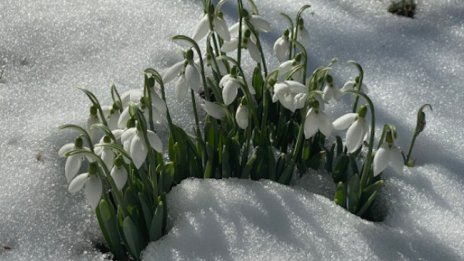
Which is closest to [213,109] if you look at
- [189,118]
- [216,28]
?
[216,28]

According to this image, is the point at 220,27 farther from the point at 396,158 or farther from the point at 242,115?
the point at 396,158

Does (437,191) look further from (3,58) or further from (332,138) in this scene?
(3,58)

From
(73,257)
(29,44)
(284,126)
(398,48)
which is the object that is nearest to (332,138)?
(284,126)

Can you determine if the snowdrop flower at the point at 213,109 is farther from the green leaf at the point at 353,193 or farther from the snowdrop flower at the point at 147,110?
the green leaf at the point at 353,193

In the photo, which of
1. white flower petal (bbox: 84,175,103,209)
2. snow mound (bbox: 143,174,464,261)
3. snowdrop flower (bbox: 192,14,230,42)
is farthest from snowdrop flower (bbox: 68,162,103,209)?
snowdrop flower (bbox: 192,14,230,42)

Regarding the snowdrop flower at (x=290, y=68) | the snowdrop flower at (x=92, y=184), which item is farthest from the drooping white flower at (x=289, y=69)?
the snowdrop flower at (x=92, y=184)
